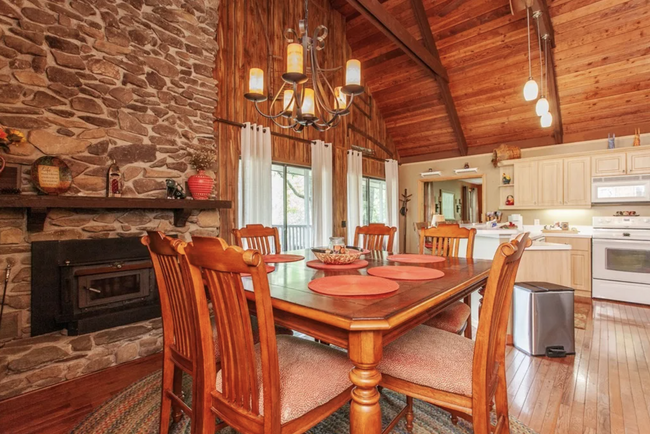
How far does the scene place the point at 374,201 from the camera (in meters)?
6.62

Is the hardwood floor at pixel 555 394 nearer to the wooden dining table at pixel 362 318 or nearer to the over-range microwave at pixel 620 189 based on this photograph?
the wooden dining table at pixel 362 318

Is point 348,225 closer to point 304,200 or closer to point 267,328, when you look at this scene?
point 304,200

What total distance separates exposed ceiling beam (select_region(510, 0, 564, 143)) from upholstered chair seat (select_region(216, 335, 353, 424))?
14.1 feet

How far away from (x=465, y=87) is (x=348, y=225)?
124 inches

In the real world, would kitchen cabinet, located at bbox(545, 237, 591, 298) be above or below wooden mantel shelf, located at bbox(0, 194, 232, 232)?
below

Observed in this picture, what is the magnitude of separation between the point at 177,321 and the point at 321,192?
372 centimetres

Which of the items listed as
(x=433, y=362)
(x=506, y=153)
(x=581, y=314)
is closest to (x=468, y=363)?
(x=433, y=362)

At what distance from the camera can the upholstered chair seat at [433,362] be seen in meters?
1.16

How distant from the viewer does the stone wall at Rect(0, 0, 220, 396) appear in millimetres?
2232

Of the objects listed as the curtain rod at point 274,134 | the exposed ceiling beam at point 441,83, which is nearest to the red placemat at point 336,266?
the curtain rod at point 274,134

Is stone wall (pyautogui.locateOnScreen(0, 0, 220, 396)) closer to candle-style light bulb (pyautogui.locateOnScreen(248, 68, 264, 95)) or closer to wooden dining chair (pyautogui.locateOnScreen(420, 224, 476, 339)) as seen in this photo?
candle-style light bulb (pyautogui.locateOnScreen(248, 68, 264, 95))

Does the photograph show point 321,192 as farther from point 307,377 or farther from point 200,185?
point 307,377

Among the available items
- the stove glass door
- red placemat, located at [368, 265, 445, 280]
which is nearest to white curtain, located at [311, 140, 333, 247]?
red placemat, located at [368, 265, 445, 280]

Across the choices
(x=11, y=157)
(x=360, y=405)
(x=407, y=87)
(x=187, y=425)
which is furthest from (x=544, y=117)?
(x=11, y=157)
